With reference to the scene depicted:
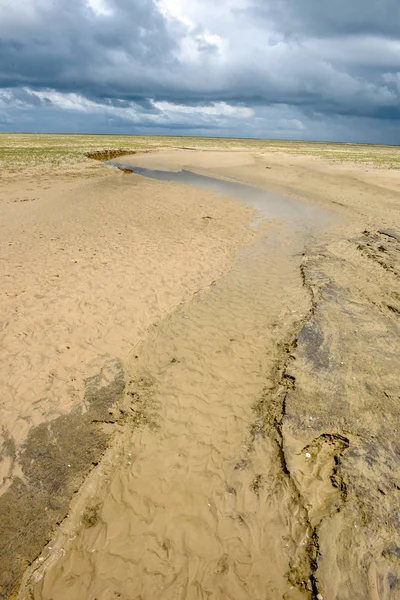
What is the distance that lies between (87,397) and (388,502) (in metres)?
5.18

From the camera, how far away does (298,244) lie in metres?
15.7

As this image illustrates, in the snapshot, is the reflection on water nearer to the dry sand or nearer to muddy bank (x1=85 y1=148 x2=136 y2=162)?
the dry sand

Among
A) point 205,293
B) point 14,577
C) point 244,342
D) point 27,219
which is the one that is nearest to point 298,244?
point 205,293

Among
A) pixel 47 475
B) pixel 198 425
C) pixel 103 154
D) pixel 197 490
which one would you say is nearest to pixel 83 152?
pixel 103 154

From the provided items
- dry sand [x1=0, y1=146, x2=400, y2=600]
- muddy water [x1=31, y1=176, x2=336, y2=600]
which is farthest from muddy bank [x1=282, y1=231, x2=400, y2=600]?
muddy water [x1=31, y1=176, x2=336, y2=600]

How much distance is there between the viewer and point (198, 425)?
630cm

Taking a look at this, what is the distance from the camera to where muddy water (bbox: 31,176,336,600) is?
413cm

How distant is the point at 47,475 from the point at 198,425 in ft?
8.19

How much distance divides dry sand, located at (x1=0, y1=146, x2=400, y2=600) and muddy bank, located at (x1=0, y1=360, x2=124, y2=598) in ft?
0.07

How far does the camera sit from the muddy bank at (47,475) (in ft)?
14.4

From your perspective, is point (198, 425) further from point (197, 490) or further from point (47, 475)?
point (47, 475)

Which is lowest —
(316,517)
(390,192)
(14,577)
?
(14,577)

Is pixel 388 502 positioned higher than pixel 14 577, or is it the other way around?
pixel 388 502

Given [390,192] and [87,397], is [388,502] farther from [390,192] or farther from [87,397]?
[390,192]
